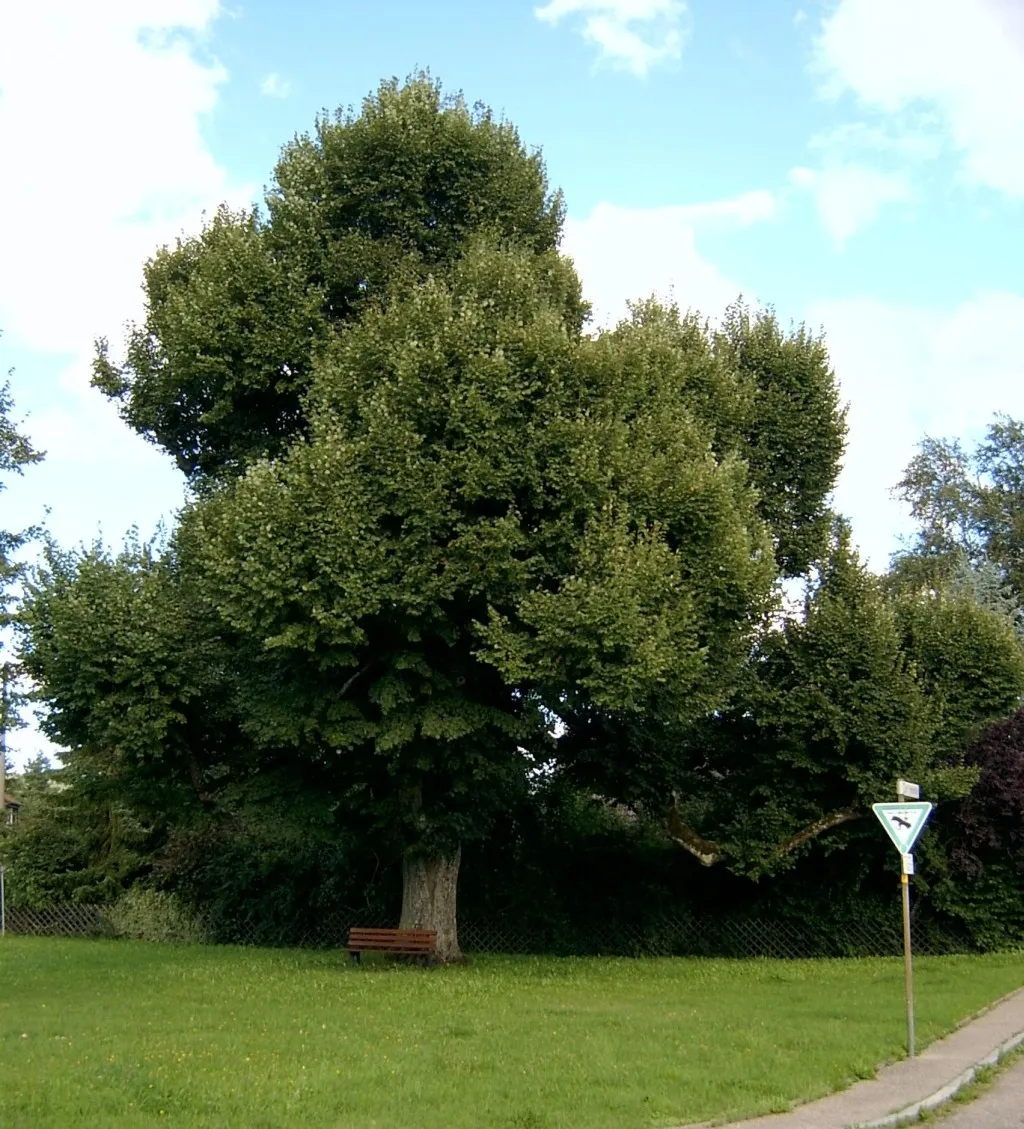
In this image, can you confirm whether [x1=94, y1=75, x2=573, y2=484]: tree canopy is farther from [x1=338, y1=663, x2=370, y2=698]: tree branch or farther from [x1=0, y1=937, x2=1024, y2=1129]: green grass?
[x1=0, y1=937, x2=1024, y2=1129]: green grass

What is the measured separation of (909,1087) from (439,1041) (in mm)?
4743

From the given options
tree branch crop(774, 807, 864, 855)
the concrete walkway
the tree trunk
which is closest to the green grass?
the concrete walkway

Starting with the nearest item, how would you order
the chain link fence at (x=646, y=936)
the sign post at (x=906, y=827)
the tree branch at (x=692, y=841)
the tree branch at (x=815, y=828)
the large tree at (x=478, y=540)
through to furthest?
the sign post at (x=906, y=827) → the large tree at (x=478, y=540) → the tree branch at (x=815, y=828) → the tree branch at (x=692, y=841) → the chain link fence at (x=646, y=936)

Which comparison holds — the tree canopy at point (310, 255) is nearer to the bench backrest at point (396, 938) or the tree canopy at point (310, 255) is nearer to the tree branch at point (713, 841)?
the bench backrest at point (396, 938)

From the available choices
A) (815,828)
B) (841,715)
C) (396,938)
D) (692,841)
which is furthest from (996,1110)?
(692,841)

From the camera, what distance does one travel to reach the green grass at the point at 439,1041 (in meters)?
9.49

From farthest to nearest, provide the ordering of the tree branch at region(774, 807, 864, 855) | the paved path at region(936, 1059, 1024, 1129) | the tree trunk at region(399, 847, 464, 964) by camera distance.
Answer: the tree branch at region(774, 807, 864, 855) < the tree trunk at region(399, 847, 464, 964) < the paved path at region(936, 1059, 1024, 1129)

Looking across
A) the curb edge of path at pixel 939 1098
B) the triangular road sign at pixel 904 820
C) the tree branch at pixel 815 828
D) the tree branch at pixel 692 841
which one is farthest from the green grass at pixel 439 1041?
the tree branch at pixel 692 841

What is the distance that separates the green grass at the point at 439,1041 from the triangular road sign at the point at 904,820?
212 cm

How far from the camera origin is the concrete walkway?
940cm

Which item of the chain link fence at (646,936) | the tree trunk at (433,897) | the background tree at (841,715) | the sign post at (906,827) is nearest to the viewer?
the sign post at (906,827)

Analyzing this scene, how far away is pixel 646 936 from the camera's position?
89.9 ft

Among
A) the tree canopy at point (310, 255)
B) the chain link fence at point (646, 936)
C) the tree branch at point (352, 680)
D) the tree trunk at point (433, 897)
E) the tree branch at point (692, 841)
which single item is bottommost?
the chain link fence at point (646, 936)

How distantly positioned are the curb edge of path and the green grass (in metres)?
0.78
